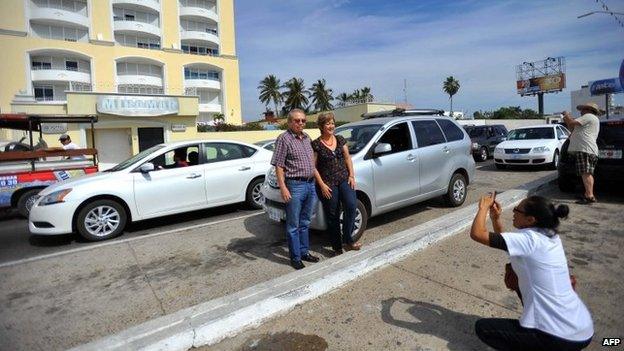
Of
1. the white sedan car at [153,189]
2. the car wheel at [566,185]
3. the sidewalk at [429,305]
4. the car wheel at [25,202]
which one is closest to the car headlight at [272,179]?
the sidewalk at [429,305]

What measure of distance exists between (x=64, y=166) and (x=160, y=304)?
5.72m

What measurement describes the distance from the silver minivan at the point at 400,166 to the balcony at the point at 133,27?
137 ft

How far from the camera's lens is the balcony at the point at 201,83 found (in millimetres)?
43906

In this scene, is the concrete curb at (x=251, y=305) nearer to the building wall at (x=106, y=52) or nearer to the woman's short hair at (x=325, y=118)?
the woman's short hair at (x=325, y=118)

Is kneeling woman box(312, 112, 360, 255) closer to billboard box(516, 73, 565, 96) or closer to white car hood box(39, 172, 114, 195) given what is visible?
white car hood box(39, 172, 114, 195)

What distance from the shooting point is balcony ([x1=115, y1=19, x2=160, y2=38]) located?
3981cm

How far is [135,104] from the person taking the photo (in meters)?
22.0

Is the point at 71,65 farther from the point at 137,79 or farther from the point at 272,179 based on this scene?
the point at 272,179

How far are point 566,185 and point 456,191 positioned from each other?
2.42 meters

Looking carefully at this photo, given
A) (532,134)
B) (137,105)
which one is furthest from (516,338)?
(137,105)

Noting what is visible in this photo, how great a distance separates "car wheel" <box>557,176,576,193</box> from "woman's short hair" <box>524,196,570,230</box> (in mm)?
5958

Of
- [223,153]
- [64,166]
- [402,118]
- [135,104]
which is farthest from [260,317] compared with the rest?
[135,104]

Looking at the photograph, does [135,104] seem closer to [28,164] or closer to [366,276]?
[28,164]

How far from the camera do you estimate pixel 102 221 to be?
5.79m
